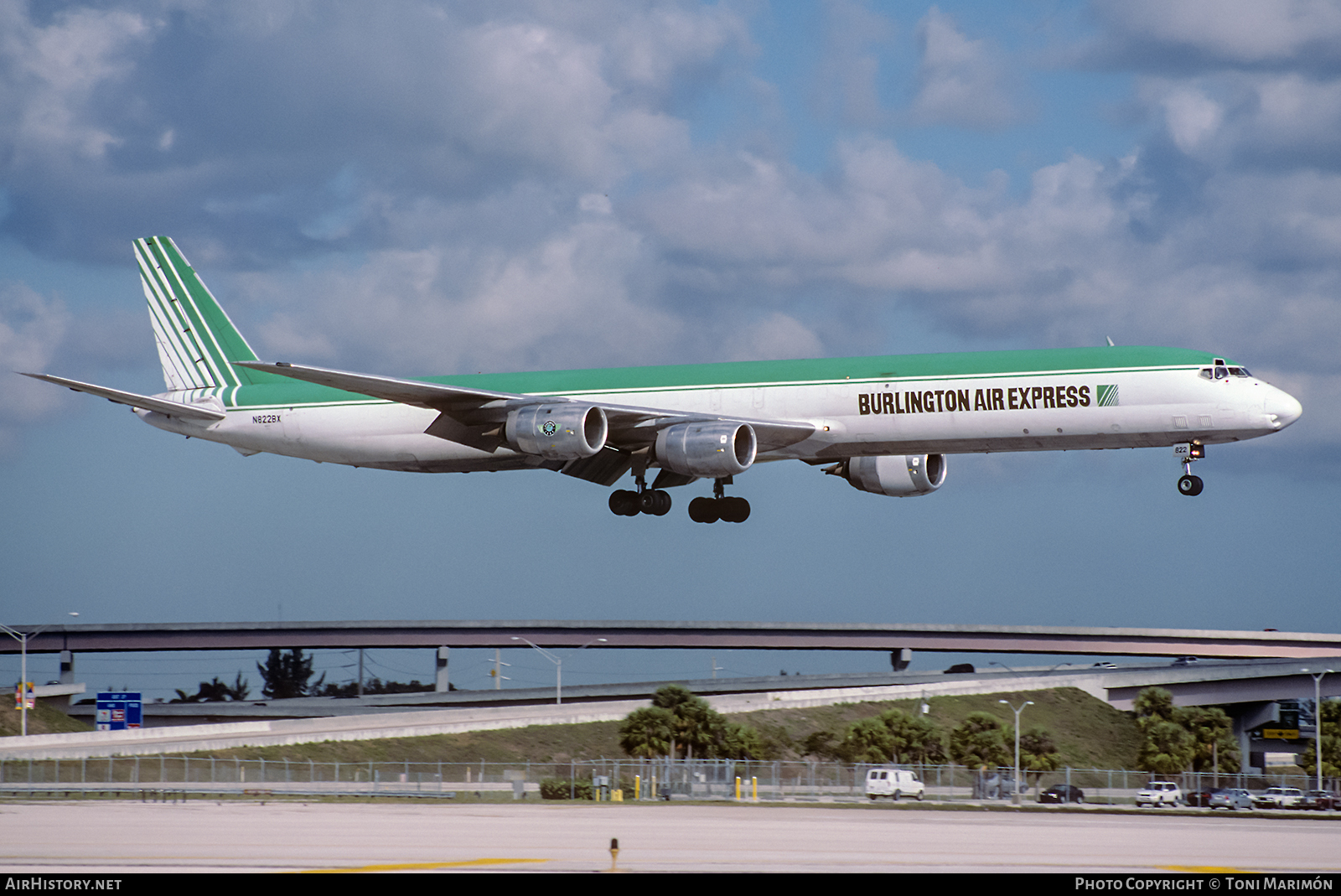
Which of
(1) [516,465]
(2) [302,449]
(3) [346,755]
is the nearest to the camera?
(1) [516,465]

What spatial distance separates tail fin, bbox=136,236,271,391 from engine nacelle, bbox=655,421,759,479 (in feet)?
73.6

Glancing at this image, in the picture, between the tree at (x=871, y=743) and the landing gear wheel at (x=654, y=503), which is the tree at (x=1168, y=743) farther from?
the landing gear wheel at (x=654, y=503)

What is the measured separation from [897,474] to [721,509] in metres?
6.79

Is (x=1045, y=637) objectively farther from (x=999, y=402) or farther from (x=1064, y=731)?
(x=999, y=402)

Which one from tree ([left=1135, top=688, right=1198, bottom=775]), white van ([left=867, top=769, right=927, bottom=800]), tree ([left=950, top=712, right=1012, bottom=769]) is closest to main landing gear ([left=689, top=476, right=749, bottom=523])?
white van ([left=867, top=769, right=927, bottom=800])

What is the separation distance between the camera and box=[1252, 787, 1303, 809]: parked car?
6375cm

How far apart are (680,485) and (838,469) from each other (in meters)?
6.09

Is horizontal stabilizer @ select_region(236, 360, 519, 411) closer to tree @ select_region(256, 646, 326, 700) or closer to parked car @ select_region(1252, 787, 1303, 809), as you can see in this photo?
parked car @ select_region(1252, 787, 1303, 809)

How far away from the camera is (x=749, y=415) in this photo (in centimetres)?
5034

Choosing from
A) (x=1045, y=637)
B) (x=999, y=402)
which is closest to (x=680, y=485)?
(x=999, y=402)

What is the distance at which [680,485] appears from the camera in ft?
186

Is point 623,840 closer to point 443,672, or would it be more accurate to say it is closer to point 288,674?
point 443,672

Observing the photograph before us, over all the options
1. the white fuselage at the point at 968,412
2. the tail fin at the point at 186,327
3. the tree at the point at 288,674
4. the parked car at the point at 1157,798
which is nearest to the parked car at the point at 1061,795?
the parked car at the point at 1157,798

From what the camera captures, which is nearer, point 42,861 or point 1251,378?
point 42,861
